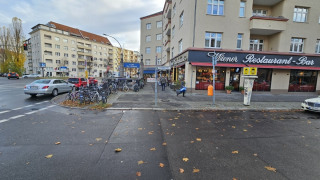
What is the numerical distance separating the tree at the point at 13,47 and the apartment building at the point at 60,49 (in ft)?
16.5

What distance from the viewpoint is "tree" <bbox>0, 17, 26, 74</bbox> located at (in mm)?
42688

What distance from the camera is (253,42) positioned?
16.0 m

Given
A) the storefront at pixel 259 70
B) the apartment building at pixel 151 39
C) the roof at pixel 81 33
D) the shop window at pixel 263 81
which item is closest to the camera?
the storefront at pixel 259 70

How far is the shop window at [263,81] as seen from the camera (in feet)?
52.0

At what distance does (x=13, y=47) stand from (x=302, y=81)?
2798 inches

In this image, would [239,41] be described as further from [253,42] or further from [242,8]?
[242,8]

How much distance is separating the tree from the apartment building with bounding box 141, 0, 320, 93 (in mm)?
55109

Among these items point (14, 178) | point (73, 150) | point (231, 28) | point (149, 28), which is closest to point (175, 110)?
point (73, 150)

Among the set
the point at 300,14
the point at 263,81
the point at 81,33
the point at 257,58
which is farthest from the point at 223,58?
the point at 81,33

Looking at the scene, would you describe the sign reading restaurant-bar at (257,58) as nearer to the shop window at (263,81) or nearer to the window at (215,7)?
the shop window at (263,81)

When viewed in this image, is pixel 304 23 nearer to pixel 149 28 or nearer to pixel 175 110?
pixel 175 110

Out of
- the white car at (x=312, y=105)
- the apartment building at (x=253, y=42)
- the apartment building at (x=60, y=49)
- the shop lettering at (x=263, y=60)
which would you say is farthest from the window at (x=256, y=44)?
the apartment building at (x=60, y=49)

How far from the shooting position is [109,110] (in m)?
7.57

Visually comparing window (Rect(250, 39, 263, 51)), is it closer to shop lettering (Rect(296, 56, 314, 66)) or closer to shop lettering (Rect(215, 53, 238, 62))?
shop lettering (Rect(215, 53, 238, 62))
